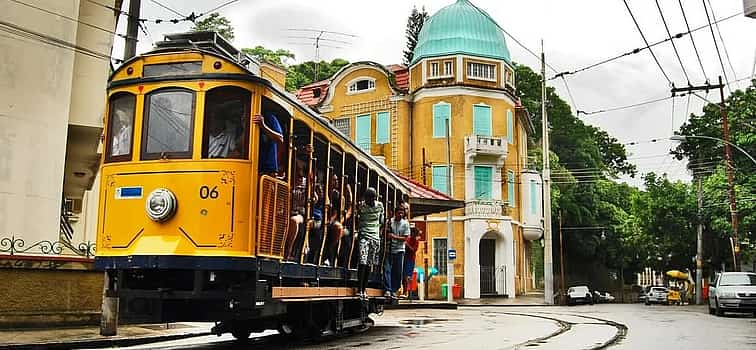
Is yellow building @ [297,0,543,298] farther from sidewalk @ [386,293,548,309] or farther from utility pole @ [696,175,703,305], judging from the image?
utility pole @ [696,175,703,305]

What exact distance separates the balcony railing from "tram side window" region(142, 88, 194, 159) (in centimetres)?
2999

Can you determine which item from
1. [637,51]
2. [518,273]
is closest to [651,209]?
[518,273]

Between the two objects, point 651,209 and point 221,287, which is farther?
point 651,209

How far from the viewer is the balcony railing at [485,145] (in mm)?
38938

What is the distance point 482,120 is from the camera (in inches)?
1572

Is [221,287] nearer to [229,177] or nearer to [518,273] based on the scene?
[229,177]

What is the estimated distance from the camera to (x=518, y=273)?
1626 inches

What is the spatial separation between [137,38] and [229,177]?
6126mm

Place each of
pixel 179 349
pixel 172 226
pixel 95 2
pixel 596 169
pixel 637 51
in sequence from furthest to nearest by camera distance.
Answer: pixel 596 169
pixel 637 51
pixel 95 2
pixel 179 349
pixel 172 226

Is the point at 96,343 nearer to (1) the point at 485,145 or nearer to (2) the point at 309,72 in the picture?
(1) the point at 485,145

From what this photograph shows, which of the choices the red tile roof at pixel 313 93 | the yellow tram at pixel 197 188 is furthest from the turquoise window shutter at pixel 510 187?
the yellow tram at pixel 197 188

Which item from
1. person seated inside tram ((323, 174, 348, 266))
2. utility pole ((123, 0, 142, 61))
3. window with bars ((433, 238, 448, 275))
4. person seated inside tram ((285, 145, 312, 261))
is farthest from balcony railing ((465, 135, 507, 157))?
person seated inside tram ((285, 145, 312, 261))

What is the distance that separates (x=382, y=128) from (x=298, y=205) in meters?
31.5

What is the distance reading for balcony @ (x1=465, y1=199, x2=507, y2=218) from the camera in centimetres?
3950
